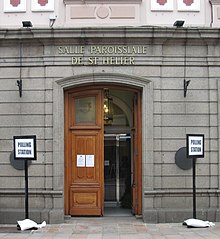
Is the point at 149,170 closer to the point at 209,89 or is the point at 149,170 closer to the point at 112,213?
the point at 112,213

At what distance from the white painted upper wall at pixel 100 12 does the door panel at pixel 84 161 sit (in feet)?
6.66

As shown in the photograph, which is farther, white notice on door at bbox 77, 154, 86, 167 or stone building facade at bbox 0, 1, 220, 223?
white notice on door at bbox 77, 154, 86, 167

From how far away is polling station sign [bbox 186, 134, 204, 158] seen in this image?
1139cm

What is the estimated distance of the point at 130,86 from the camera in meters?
12.6

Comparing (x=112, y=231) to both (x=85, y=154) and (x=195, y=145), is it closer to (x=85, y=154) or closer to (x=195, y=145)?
(x=85, y=154)

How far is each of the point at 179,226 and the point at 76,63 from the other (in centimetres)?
515

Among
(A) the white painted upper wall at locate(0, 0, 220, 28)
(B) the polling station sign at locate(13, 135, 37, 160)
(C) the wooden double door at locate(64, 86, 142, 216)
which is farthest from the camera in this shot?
(C) the wooden double door at locate(64, 86, 142, 216)

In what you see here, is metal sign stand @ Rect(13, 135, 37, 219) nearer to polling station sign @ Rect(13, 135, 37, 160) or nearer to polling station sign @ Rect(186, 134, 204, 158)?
polling station sign @ Rect(13, 135, 37, 160)

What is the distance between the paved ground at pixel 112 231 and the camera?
10.6 meters

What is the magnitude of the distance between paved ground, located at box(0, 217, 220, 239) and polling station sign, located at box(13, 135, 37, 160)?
1.86 m

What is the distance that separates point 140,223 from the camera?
39.9ft

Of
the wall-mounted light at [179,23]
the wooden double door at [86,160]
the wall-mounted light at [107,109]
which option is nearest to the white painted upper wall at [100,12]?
the wall-mounted light at [179,23]

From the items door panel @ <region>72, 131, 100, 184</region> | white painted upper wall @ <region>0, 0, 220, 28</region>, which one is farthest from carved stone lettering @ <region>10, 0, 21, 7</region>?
door panel @ <region>72, 131, 100, 184</region>

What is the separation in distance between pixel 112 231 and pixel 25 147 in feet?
9.90
